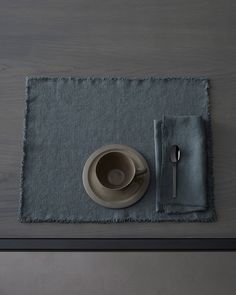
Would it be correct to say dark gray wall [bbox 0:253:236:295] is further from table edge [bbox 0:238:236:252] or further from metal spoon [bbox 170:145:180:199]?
metal spoon [bbox 170:145:180:199]

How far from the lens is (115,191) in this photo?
77 centimetres

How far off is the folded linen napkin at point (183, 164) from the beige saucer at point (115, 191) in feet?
0.10

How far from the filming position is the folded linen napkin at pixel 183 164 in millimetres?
773

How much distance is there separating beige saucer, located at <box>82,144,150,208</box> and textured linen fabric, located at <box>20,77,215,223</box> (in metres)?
0.01

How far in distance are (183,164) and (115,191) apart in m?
0.14

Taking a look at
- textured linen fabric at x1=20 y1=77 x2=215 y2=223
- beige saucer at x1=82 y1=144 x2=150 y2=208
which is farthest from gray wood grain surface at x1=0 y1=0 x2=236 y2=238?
beige saucer at x1=82 y1=144 x2=150 y2=208

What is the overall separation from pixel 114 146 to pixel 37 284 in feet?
0.93

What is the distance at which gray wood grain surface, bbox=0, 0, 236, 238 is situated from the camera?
2.67ft

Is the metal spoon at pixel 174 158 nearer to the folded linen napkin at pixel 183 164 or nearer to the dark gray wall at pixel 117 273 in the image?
the folded linen napkin at pixel 183 164
